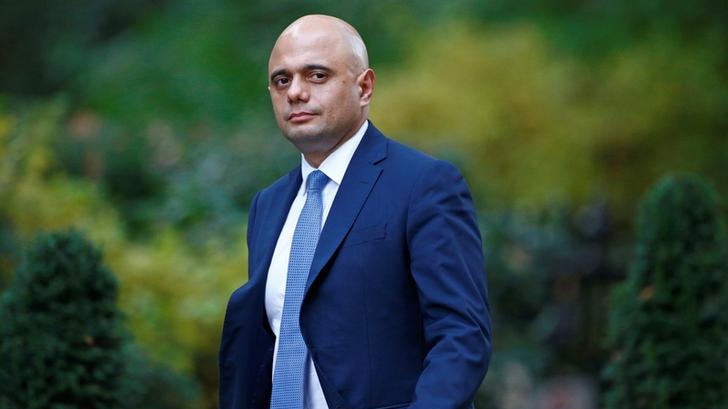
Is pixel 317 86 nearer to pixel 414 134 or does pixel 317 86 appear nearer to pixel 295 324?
pixel 295 324

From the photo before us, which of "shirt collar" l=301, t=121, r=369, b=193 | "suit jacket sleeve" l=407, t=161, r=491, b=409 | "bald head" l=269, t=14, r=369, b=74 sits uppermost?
"bald head" l=269, t=14, r=369, b=74

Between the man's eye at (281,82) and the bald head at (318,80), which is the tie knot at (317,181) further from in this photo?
the man's eye at (281,82)

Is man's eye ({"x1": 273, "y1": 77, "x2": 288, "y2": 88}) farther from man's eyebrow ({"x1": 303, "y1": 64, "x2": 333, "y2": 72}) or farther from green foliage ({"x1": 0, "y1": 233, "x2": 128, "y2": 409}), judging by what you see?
green foliage ({"x1": 0, "y1": 233, "x2": 128, "y2": 409})

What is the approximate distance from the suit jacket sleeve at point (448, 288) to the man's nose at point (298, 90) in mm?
395

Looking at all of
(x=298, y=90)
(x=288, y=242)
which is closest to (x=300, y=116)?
(x=298, y=90)

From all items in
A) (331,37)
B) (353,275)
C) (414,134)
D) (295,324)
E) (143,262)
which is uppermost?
(331,37)

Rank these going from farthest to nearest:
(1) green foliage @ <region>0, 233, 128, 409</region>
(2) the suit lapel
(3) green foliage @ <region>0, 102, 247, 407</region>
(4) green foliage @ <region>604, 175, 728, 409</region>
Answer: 1. (3) green foliage @ <region>0, 102, 247, 407</region>
2. (4) green foliage @ <region>604, 175, 728, 409</region>
3. (1) green foliage @ <region>0, 233, 128, 409</region>
4. (2) the suit lapel

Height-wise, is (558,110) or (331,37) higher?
(331,37)

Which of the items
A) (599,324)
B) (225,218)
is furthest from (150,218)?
(599,324)

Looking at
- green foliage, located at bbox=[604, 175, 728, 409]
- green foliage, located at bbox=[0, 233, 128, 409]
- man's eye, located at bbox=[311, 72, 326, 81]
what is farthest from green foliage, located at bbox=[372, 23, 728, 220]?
man's eye, located at bbox=[311, 72, 326, 81]

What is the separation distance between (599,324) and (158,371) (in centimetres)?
597

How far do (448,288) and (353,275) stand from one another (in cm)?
27

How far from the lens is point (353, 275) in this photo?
3.30 m

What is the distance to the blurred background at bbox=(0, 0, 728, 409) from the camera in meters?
8.21
